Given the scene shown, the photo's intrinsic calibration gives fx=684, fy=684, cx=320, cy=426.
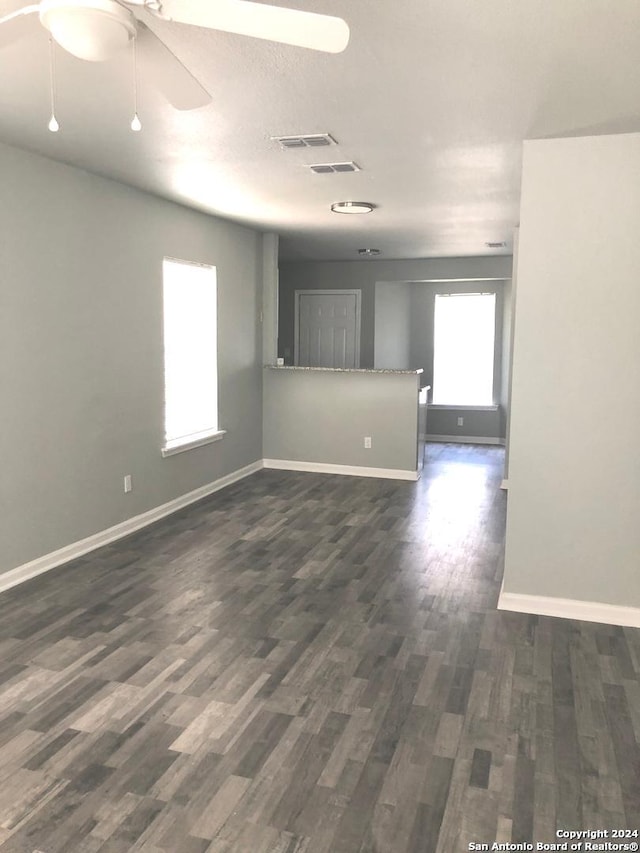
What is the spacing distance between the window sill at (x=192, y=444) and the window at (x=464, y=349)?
395 centimetres

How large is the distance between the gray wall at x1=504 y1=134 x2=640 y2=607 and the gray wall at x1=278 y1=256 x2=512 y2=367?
16.2ft

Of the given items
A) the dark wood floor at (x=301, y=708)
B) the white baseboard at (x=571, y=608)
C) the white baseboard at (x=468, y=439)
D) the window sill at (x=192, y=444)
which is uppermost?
the window sill at (x=192, y=444)

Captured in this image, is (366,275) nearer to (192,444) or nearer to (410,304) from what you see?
(410,304)

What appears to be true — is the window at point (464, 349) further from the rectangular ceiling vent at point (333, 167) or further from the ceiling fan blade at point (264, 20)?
the ceiling fan blade at point (264, 20)

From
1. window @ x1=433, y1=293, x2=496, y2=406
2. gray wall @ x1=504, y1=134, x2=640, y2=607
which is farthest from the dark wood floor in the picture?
window @ x1=433, y1=293, x2=496, y2=406

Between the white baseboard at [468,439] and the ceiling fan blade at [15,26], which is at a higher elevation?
the ceiling fan blade at [15,26]

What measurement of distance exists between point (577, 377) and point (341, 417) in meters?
3.75

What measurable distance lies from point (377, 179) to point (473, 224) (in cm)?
196

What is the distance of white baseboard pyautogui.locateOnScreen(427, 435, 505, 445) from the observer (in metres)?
9.02

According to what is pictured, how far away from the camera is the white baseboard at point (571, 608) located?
11.4 feet

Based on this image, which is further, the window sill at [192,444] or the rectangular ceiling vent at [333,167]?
the window sill at [192,444]

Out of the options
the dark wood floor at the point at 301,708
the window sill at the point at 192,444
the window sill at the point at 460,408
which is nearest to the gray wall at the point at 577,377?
the dark wood floor at the point at 301,708

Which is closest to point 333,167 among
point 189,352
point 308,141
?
point 308,141

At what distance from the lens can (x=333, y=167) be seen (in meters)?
3.98
